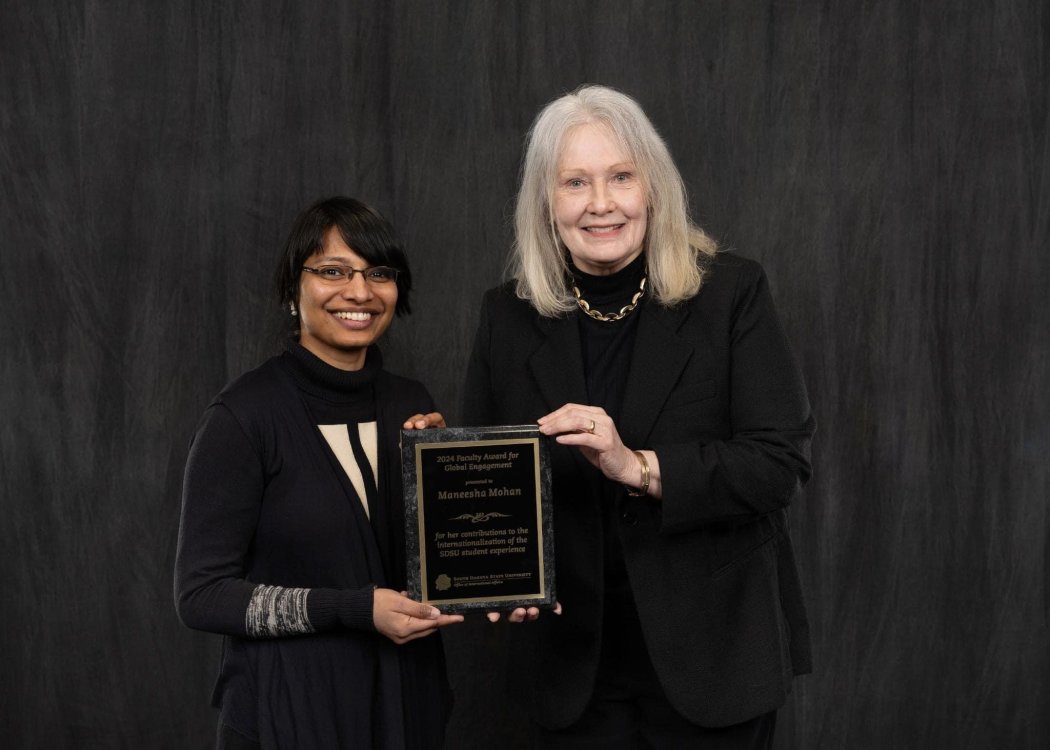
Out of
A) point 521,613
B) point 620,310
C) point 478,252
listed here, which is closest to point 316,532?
point 521,613

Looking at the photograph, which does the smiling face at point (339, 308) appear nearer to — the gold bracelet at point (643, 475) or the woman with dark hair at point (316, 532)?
the woman with dark hair at point (316, 532)

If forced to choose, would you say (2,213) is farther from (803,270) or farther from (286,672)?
(803,270)

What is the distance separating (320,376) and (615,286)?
26.5 inches

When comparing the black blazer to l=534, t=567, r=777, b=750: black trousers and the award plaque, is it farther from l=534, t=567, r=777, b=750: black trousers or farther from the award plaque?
the award plaque

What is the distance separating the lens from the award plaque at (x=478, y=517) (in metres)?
2.04

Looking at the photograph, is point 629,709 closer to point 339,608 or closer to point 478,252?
point 339,608

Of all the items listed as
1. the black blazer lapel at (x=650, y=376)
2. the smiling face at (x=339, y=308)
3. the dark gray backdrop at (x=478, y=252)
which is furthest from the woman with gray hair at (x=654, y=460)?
the dark gray backdrop at (x=478, y=252)

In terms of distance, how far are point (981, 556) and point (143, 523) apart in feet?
9.36

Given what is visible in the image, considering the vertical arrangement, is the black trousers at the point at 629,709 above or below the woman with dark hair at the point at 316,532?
below

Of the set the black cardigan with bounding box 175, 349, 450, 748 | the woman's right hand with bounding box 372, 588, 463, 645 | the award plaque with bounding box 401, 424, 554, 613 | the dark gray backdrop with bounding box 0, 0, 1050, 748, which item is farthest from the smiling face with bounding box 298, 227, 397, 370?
the dark gray backdrop with bounding box 0, 0, 1050, 748

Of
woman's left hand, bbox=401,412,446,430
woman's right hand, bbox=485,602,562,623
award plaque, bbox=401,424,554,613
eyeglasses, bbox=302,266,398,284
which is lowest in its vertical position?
woman's right hand, bbox=485,602,562,623

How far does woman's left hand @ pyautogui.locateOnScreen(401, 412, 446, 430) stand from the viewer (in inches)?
84.1

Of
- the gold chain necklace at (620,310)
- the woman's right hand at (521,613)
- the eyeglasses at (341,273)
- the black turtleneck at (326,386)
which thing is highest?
the eyeglasses at (341,273)

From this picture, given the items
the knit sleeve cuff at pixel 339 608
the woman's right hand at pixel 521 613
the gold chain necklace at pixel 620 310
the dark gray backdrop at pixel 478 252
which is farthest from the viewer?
the dark gray backdrop at pixel 478 252
